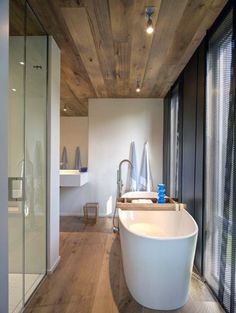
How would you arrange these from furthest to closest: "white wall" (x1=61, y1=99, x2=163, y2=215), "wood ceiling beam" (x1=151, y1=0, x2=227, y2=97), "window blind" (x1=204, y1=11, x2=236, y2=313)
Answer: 1. "white wall" (x1=61, y1=99, x2=163, y2=215)
2. "wood ceiling beam" (x1=151, y1=0, x2=227, y2=97)
3. "window blind" (x1=204, y1=11, x2=236, y2=313)

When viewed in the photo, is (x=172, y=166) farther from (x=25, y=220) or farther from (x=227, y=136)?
(x=25, y=220)

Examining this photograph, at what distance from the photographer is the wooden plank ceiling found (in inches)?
80.7

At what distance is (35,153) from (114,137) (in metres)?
2.77

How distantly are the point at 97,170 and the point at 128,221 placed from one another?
2452 mm

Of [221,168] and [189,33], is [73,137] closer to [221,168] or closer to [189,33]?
[189,33]

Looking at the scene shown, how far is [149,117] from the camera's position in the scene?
508 cm

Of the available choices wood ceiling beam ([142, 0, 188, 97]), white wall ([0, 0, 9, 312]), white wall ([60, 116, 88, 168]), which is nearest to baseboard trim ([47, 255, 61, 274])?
white wall ([0, 0, 9, 312])

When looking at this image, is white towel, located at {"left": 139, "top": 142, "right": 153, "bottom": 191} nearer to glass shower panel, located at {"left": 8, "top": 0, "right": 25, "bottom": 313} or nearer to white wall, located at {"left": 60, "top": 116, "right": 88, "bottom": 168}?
white wall, located at {"left": 60, "top": 116, "right": 88, "bottom": 168}

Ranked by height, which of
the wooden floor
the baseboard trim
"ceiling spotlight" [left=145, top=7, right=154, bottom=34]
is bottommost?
the wooden floor

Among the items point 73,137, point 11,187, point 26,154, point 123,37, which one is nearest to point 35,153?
point 26,154

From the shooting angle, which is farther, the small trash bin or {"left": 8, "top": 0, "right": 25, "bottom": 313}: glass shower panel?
the small trash bin

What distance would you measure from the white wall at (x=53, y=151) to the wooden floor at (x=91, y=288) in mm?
274

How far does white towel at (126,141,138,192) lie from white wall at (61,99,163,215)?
0.36 ft

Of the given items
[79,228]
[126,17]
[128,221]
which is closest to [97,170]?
[79,228]
